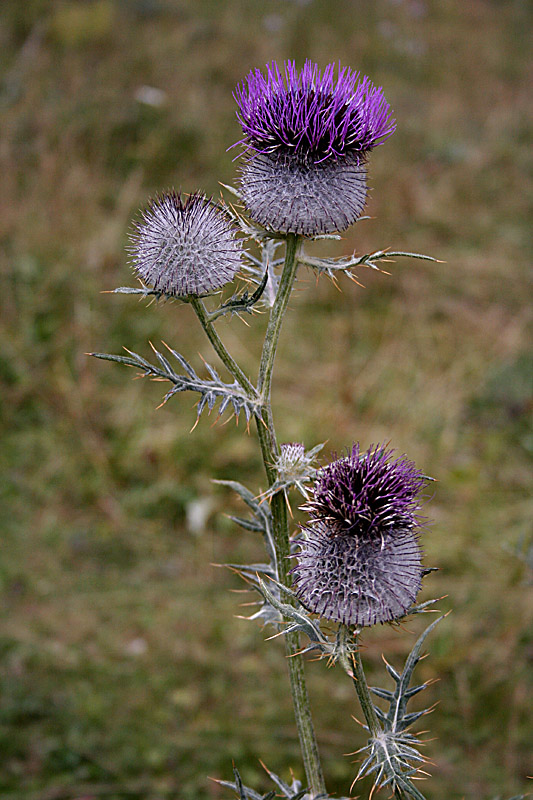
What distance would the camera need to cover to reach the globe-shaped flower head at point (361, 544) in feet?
5.74

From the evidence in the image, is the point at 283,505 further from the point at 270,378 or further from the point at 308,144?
the point at 308,144

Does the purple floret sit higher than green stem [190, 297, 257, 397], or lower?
higher

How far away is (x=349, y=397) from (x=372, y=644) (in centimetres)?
213

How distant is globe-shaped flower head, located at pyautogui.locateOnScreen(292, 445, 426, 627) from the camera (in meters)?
1.75

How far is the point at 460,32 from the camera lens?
45.3ft

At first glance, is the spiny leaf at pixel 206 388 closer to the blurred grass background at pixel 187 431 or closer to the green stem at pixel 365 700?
the green stem at pixel 365 700

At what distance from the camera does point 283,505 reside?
1.98 metres

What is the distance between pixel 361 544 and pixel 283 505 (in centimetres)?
27

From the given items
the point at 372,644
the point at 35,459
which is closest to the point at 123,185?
the point at 35,459

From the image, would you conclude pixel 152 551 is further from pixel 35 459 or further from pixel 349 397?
pixel 349 397

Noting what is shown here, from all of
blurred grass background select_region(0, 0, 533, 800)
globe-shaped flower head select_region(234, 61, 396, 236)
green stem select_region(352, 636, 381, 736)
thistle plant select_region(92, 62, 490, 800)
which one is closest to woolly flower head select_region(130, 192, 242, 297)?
thistle plant select_region(92, 62, 490, 800)

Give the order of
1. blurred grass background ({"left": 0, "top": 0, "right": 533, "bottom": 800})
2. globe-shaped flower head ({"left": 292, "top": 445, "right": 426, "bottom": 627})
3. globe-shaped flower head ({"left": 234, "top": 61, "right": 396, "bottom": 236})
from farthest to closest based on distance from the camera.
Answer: blurred grass background ({"left": 0, "top": 0, "right": 533, "bottom": 800})
globe-shaped flower head ({"left": 234, "top": 61, "right": 396, "bottom": 236})
globe-shaped flower head ({"left": 292, "top": 445, "right": 426, "bottom": 627})

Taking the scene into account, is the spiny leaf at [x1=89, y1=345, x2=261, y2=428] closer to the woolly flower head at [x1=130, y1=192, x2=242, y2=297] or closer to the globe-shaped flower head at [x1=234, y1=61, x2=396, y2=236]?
the woolly flower head at [x1=130, y1=192, x2=242, y2=297]

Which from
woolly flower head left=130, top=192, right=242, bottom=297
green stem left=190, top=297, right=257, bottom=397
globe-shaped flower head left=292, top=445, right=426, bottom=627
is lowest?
globe-shaped flower head left=292, top=445, right=426, bottom=627
